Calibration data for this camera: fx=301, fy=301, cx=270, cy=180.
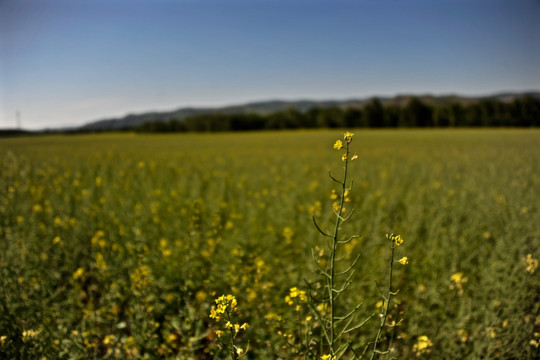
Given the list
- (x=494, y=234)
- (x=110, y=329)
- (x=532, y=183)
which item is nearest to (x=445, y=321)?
(x=494, y=234)

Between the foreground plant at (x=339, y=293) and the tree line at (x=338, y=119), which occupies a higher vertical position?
the tree line at (x=338, y=119)

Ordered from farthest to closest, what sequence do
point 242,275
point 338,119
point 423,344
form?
point 338,119 → point 242,275 → point 423,344

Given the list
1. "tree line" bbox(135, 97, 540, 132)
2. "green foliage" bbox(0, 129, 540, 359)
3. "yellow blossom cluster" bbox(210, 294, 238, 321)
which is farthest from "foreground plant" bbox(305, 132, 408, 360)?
"tree line" bbox(135, 97, 540, 132)

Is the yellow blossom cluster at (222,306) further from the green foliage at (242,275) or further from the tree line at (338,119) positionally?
the tree line at (338,119)

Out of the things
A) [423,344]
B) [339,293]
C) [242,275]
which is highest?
[339,293]

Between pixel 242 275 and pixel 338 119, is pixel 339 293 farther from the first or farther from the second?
pixel 338 119

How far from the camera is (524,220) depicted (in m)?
4.26

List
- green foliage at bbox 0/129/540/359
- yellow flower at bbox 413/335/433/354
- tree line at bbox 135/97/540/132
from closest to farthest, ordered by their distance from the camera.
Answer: yellow flower at bbox 413/335/433/354 → green foliage at bbox 0/129/540/359 → tree line at bbox 135/97/540/132

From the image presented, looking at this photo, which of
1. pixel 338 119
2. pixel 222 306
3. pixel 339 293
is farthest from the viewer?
pixel 338 119

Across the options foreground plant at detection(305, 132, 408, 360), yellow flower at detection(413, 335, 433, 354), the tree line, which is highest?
the tree line

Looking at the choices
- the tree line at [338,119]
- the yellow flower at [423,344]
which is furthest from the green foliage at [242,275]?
the tree line at [338,119]

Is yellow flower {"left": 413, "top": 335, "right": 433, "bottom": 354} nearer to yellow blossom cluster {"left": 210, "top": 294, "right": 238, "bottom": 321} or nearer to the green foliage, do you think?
the green foliage

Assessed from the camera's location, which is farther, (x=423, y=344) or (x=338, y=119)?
(x=338, y=119)

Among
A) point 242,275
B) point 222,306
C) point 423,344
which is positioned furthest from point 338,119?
point 222,306
